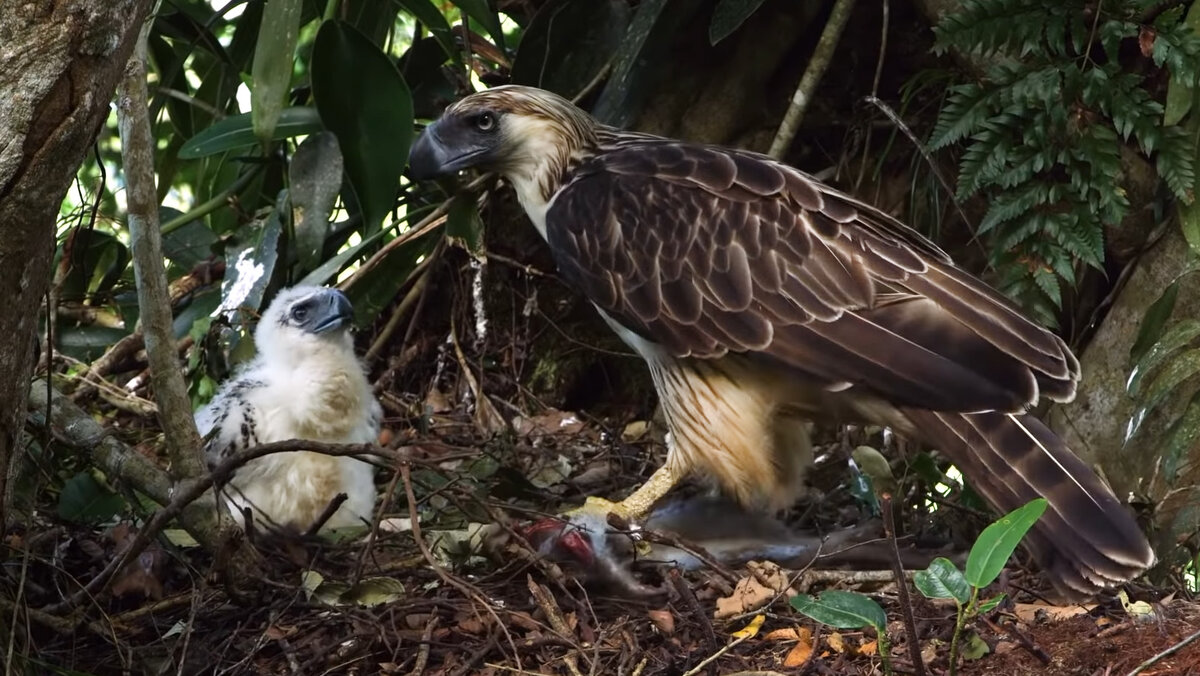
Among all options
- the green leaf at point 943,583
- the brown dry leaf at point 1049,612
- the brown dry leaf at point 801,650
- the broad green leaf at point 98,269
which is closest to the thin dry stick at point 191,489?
the brown dry leaf at point 801,650

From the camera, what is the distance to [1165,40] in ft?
14.4

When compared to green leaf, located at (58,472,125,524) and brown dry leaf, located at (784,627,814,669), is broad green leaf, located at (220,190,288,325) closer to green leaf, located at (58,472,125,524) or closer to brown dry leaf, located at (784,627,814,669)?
green leaf, located at (58,472,125,524)

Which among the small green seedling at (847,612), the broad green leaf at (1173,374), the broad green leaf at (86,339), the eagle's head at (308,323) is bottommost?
the broad green leaf at (86,339)

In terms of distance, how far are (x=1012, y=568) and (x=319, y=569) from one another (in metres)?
2.07

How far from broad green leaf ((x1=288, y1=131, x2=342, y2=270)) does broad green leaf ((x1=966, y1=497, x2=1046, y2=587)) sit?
11.0 ft

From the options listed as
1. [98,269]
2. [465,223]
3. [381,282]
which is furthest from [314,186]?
[98,269]

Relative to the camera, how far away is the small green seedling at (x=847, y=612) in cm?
277

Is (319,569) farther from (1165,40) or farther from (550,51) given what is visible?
(1165,40)

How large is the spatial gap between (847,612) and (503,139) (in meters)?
2.52

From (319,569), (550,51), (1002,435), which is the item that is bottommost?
(319,569)

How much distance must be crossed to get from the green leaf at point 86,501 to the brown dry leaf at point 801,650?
210cm

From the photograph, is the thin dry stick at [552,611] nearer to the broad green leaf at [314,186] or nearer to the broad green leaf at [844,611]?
the broad green leaf at [844,611]

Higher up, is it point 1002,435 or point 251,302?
point 1002,435

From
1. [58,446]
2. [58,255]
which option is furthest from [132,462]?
[58,255]
